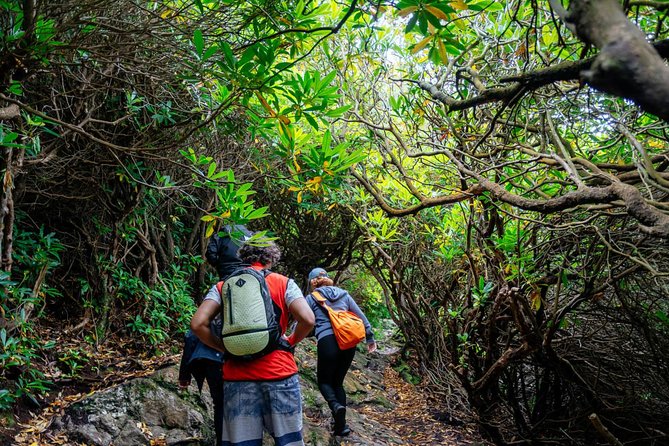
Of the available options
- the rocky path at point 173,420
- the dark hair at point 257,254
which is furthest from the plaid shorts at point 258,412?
the rocky path at point 173,420

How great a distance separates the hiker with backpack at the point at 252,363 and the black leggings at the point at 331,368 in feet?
5.71

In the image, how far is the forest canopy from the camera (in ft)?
8.26

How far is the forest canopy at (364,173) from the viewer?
2.52m

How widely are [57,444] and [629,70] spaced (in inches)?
162

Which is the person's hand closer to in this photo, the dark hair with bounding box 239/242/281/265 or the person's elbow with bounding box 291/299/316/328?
the person's elbow with bounding box 291/299/316/328

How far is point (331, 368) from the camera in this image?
4.72 meters

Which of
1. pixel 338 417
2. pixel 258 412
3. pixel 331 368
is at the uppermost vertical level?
pixel 258 412

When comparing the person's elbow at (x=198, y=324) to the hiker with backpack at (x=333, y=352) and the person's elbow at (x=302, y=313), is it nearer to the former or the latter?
the person's elbow at (x=302, y=313)

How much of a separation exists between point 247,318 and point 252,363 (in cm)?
34

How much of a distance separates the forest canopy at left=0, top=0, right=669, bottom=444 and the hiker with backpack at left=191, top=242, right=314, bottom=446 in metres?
0.53

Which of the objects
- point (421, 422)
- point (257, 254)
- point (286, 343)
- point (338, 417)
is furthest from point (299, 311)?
point (421, 422)

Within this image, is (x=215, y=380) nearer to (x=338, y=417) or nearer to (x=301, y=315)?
(x=301, y=315)

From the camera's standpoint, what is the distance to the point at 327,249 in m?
9.45

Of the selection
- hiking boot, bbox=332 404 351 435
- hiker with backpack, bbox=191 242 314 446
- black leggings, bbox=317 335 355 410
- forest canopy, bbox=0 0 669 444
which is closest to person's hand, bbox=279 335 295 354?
hiker with backpack, bbox=191 242 314 446
